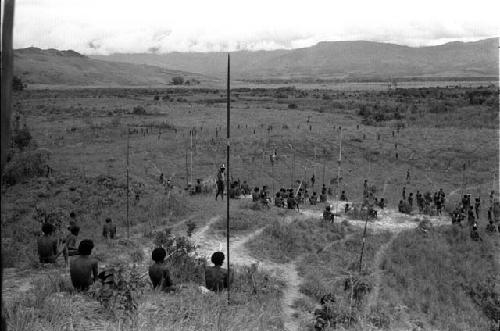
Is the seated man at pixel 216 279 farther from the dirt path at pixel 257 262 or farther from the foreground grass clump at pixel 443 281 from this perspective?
the foreground grass clump at pixel 443 281

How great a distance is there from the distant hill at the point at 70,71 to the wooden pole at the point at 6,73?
108 metres

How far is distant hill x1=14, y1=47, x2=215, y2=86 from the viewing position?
364 feet

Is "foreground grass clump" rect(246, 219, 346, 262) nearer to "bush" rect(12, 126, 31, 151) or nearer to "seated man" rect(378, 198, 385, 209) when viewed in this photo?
"seated man" rect(378, 198, 385, 209)

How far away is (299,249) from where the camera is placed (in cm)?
1366

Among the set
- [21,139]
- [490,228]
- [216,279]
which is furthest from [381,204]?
[21,139]

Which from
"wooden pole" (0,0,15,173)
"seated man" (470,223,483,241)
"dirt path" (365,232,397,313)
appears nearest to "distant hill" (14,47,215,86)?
"dirt path" (365,232,397,313)

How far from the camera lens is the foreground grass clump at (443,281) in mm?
10812

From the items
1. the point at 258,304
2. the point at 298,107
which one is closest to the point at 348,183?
the point at 258,304

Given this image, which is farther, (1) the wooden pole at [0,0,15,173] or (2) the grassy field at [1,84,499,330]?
(2) the grassy field at [1,84,499,330]

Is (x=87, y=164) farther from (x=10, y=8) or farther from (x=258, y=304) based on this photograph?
(x=10, y=8)

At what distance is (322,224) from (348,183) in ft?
26.5

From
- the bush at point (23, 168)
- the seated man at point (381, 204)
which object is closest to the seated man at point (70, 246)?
the bush at point (23, 168)

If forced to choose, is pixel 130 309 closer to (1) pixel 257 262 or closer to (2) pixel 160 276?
(2) pixel 160 276

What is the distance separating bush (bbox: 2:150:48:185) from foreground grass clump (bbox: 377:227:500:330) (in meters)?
15.7
